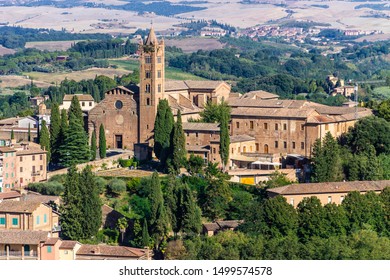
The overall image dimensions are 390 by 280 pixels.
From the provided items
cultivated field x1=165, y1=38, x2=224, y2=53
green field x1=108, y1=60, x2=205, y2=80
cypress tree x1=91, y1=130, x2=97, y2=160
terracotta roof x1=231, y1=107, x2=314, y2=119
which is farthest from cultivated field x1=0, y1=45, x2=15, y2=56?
Result: terracotta roof x1=231, y1=107, x2=314, y2=119

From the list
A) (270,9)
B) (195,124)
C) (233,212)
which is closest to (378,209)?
(233,212)

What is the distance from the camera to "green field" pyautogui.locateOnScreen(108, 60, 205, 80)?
85.1 metres

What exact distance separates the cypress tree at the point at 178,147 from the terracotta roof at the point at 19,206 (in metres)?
6.06

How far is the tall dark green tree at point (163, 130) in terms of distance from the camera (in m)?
38.9

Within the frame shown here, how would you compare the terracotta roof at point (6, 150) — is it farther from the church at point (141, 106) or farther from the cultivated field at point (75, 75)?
the cultivated field at point (75, 75)

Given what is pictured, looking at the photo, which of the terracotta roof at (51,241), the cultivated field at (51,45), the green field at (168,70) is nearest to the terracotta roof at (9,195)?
the terracotta roof at (51,241)

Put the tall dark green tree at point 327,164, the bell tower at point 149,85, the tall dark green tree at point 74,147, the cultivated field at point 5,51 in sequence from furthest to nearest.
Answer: the cultivated field at point 5,51, the bell tower at point 149,85, the tall dark green tree at point 74,147, the tall dark green tree at point 327,164

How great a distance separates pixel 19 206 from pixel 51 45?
315 ft

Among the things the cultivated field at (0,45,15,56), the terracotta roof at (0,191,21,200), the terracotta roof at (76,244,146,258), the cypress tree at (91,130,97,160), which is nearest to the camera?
the terracotta roof at (76,244,146,258)

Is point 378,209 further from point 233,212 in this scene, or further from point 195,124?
point 195,124

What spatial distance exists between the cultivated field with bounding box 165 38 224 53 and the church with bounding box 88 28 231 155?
83045 mm

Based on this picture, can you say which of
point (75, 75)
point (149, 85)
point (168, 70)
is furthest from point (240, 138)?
point (168, 70)

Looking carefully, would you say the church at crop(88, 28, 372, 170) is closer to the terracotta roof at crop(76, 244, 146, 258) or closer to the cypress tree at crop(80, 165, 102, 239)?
the cypress tree at crop(80, 165, 102, 239)

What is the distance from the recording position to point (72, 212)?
32.7 meters
